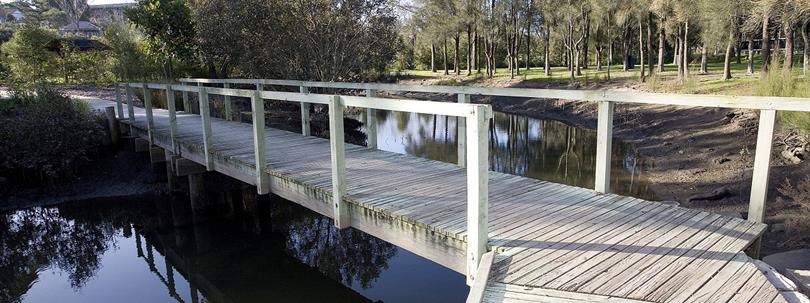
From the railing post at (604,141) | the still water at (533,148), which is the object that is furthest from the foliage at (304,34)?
the railing post at (604,141)

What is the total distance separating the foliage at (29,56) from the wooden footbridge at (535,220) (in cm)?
1503

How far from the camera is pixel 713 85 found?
21375mm

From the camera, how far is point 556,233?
13.9ft

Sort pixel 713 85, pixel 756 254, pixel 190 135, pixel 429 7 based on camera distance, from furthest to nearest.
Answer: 1. pixel 429 7
2. pixel 713 85
3. pixel 190 135
4. pixel 756 254

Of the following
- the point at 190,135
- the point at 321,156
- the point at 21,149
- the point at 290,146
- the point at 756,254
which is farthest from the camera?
the point at 21,149

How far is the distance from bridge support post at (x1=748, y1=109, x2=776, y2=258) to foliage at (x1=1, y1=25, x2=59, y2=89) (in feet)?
63.9

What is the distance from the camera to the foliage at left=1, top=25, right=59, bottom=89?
1747 cm

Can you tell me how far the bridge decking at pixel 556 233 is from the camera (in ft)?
10.9

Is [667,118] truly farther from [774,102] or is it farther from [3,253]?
[3,253]

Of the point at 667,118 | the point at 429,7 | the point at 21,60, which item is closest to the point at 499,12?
the point at 429,7

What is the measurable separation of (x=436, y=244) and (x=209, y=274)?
4.89 metres

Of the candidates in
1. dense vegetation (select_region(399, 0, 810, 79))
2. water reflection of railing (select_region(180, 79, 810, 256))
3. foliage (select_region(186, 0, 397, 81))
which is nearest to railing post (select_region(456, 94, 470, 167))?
water reflection of railing (select_region(180, 79, 810, 256))

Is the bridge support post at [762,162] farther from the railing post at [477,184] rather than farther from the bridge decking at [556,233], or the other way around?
the railing post at [477,184]

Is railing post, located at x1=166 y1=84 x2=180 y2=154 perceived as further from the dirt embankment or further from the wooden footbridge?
the dirt embankment
